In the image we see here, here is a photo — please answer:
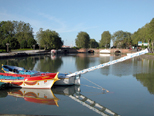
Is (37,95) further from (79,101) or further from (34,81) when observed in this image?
(79,101)

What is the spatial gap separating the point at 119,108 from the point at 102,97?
102 inches

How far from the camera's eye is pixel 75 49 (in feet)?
449

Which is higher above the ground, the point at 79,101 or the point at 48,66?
the point at 48,66

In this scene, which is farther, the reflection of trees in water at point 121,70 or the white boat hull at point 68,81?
the reflection of trees in water at point 121,70

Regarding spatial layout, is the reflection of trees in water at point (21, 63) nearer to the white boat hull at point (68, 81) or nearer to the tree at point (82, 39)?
the white boat hull at point (68, 81)

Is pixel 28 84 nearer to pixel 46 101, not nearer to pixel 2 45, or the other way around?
pixel 46 101

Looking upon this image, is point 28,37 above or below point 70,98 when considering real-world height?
above

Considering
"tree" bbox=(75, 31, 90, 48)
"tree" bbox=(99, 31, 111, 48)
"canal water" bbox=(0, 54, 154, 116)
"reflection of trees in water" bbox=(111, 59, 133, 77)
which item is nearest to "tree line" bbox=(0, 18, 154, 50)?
"tree" bbox=(99, 31, 111, 48)

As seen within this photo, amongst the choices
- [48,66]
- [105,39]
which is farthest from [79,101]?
[105,39]

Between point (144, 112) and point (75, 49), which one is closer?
point (144, 112)

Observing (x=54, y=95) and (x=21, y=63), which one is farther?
(x=21, y=63)

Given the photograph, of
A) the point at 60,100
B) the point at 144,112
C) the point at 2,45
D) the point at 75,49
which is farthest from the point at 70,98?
the point at 75,49

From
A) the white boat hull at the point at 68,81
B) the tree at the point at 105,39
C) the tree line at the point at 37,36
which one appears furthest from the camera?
the tree at the point at 105,39

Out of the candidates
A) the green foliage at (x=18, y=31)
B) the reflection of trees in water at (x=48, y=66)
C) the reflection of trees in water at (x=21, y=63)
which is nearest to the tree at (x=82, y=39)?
the green foliage at (x=18, y=31)
